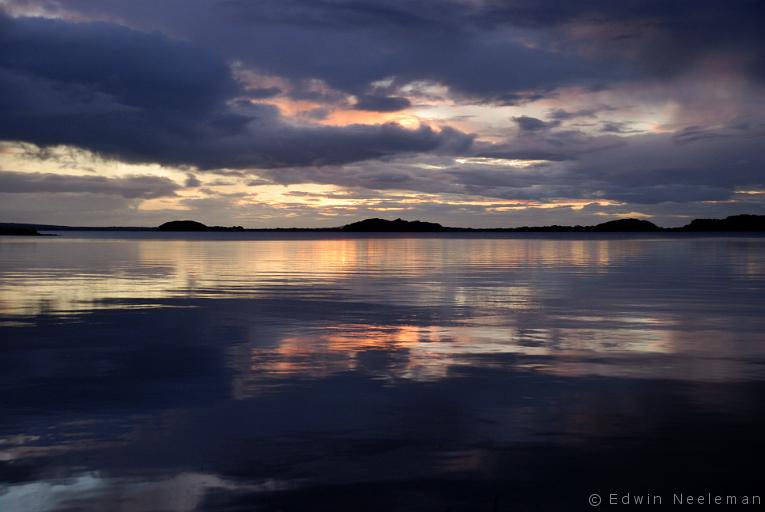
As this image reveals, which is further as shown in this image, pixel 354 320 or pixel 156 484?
pixel 354 320

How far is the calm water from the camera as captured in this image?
8938mm

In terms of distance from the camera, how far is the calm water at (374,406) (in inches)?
352

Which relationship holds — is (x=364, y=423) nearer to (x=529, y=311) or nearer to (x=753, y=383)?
(x=753, y=383)

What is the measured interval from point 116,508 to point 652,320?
20.7 metres

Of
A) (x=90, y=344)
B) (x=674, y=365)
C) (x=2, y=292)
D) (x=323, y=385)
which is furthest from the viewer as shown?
(x=2, y=292)

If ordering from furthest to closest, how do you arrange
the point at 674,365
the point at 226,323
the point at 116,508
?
the point at 226,323
the point at 674,365
the point at 116,508

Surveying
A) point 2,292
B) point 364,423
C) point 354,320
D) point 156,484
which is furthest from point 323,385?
point 2,292

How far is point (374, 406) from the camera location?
505 inches

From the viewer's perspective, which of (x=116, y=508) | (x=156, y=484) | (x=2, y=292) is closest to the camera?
(x=116, y=508)

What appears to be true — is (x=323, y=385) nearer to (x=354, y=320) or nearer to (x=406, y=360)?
(x=406, y=360)

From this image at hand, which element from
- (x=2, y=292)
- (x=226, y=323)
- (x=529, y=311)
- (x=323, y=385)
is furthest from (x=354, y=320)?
(x=2, y=292)

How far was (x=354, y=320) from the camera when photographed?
24.6 metres

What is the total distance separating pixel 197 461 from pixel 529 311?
1928 cm

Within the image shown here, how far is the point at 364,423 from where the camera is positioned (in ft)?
38.4
